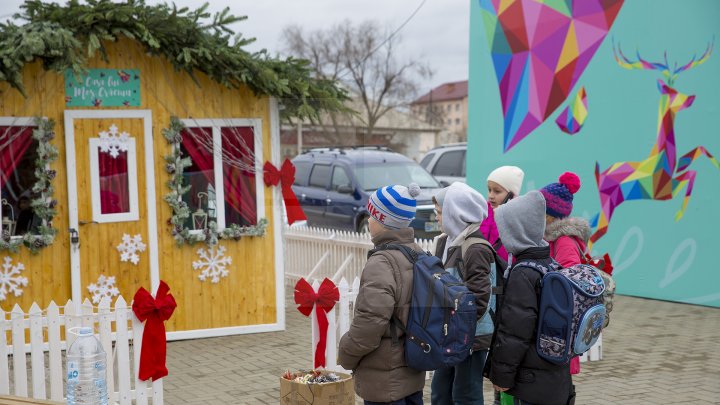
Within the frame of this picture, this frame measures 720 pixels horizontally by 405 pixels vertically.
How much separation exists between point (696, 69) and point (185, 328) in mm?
6992

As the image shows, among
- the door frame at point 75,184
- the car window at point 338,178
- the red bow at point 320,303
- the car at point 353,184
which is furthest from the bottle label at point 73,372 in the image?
the car window at point 338,178

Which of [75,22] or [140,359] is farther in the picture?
[75,22]

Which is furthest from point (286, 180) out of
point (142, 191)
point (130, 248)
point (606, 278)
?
point (606, 278)

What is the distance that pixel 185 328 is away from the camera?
8.74 meters

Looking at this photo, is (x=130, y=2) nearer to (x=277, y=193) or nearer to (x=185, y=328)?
(x=277, y=193)

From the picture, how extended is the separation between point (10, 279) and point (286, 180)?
2977 millimetres

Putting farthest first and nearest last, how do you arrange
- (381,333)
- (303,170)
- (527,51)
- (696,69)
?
1. (303,170)
2. (527,51)
3. (696,69)
4. (381,333)

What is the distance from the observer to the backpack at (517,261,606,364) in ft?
13.5

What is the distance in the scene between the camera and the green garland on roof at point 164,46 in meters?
7.30

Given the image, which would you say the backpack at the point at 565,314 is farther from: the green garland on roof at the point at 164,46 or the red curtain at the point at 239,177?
the red curtain at the point at 239,177

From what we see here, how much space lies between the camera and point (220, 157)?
8.77 meters

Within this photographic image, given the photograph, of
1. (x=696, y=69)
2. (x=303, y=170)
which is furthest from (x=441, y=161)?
(x=696, y=69)

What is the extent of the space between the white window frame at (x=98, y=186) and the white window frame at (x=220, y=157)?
620mm

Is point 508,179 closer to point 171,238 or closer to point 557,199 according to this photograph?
point 557,199
